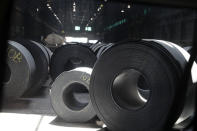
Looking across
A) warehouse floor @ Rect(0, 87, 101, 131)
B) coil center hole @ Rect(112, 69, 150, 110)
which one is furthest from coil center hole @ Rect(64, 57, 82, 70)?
coil center hole @ Rect(112, 69, 150, 110)

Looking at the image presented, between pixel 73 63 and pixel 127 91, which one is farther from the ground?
pixel 127 91

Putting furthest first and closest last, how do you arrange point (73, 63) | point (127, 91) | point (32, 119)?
point (73, 63) < point (32, 119) < point (127, 91)

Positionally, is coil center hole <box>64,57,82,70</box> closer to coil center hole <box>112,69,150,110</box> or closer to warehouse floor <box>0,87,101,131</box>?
warehouse floor <box>0,87,101,131</box>

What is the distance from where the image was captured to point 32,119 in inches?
245

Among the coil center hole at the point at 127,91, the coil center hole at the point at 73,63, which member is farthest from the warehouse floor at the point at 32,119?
the coil center hole at the point at 73,63

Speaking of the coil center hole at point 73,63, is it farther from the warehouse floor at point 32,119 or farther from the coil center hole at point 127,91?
the coil center hole at point 127,91

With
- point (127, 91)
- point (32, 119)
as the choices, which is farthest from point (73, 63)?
point (127, 91)

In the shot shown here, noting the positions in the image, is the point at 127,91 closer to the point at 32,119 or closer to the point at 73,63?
the point at 32,119

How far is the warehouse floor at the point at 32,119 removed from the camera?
18.5 feet

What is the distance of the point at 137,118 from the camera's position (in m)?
4.86

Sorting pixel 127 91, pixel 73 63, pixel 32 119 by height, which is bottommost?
pixel 32 119

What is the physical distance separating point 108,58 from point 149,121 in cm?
122

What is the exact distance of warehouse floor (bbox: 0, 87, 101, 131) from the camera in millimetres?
5647

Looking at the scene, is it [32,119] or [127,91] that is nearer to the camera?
[127,91]
